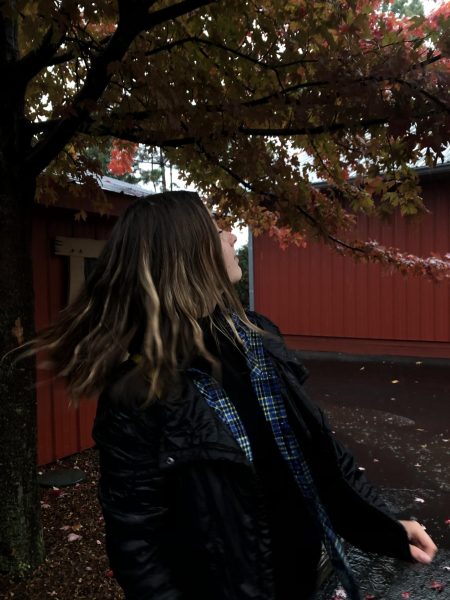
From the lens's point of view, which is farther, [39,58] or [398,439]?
[398,439]

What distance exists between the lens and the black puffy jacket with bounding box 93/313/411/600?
117 centimetres

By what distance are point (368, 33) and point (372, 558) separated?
3.00m

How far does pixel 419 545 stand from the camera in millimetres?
1450

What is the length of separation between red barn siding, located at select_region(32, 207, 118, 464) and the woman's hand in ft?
11.9

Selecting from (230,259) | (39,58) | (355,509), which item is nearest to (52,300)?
(39,58)

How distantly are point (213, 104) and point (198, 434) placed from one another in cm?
192

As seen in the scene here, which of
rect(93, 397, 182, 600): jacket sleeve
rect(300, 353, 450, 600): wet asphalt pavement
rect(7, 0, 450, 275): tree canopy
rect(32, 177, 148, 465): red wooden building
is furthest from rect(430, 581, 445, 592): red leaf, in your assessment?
rect(32, 177, 148, 465): red wooden building

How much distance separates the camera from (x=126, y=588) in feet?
3.95

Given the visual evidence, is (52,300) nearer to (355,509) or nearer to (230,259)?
(230,259)

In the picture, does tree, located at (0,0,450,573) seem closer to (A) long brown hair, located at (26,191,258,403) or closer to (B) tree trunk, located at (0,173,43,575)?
(B) tree trunk, located at (0,173,43,575)

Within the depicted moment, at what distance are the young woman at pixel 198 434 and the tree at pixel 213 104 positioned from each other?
4.20ft

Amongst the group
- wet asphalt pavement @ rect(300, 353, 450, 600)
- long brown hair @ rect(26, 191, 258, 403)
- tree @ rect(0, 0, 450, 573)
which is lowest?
wet asphalt pavement @ rect(300, 353, 450, 600)

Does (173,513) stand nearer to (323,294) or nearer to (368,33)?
(368,33)

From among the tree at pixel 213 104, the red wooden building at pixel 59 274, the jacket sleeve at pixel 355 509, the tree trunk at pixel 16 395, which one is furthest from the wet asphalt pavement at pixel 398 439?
the red wooden building at pixel 59 274
